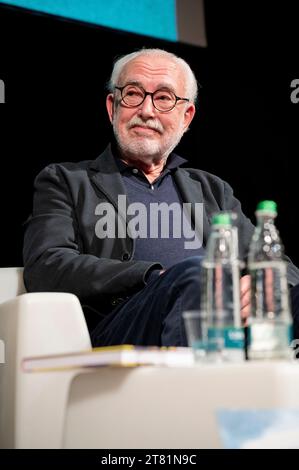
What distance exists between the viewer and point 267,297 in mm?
1410

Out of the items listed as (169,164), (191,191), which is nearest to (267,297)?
(191,191)

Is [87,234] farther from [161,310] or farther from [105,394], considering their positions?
[105,394]

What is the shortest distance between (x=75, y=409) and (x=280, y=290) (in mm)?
407

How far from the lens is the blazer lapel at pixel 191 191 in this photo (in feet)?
7.27

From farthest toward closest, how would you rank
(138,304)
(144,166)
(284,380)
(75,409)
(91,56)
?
1. (91,56)
2. (144,166)
3. (138,304)
4. (75,409)
5. (284,380)

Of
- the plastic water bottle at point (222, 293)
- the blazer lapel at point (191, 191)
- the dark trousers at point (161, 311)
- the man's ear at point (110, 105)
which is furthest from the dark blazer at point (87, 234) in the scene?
the plastic water bottle at point (222, 293)

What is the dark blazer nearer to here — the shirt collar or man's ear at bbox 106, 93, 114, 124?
the shirt collar

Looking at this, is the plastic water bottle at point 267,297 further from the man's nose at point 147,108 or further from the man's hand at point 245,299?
the man's nose at point 147,108

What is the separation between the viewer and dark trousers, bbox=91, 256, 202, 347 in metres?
1.43

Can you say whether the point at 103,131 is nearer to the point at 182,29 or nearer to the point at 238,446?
the point at 182,29

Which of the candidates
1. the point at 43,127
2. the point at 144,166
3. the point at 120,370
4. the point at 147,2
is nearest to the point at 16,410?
the point at 120,370

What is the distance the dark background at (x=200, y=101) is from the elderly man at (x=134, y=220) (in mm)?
170
